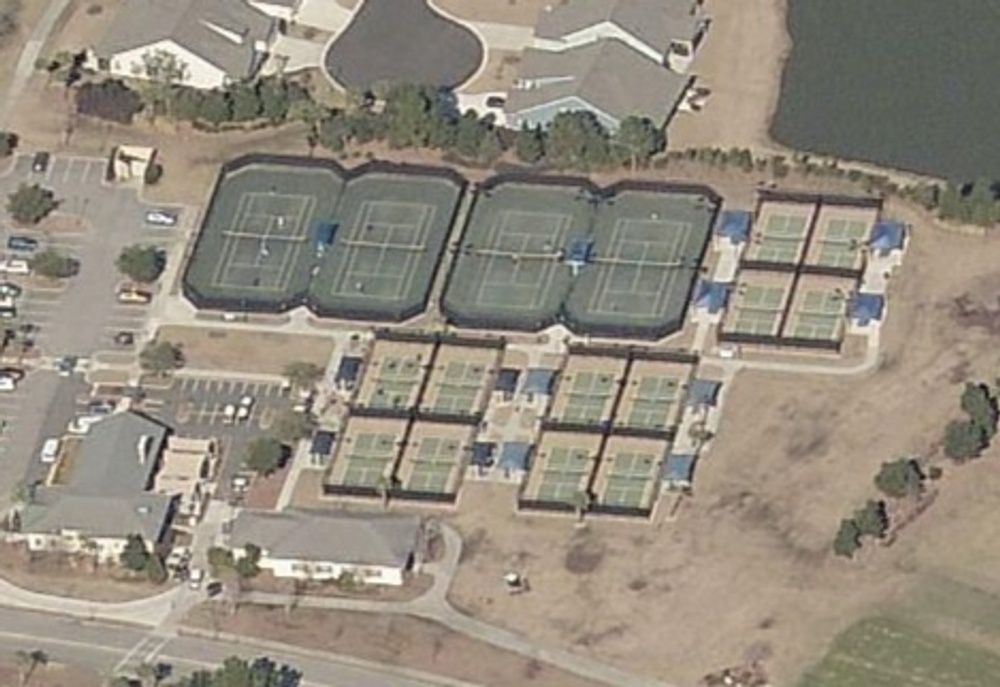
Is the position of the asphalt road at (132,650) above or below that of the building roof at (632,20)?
below

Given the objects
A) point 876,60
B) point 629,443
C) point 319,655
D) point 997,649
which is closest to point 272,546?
point 319,655

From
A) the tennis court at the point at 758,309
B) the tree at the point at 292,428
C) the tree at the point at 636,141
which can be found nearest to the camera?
the tree at the point at 292,428

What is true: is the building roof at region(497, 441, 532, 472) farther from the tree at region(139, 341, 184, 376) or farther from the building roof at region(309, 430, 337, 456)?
the tree at region(139, 341, 184, 376)

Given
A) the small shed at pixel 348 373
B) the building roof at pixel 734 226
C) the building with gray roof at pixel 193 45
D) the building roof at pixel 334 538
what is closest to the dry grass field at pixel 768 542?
the building roof at pixel 334 538

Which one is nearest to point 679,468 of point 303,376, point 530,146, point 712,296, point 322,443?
point 712,296

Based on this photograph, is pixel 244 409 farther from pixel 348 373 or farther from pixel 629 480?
pixel 629 480

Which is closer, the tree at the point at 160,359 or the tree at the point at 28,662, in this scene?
the tree at the point at 28,662

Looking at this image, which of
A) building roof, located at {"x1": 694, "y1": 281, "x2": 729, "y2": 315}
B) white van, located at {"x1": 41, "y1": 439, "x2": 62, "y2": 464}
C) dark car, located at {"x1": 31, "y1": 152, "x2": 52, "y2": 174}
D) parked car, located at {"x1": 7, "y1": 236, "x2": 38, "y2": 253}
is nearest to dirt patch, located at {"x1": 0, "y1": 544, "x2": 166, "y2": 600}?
white van, located at {"x1": 41, "y1": 439, "x2": 62, "y2": 464}

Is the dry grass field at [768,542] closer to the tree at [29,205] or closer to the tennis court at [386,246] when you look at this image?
the tennis court at [386,246]
